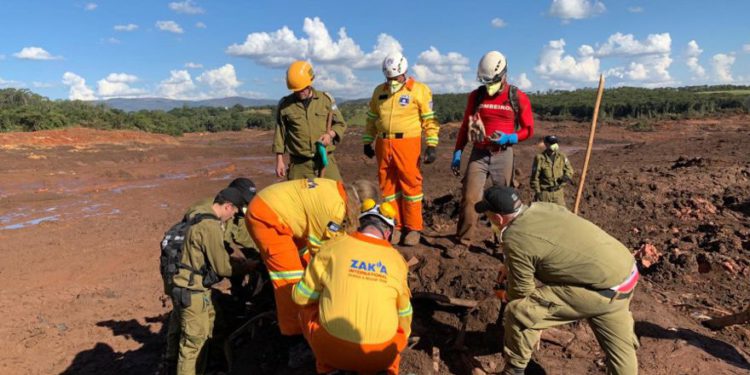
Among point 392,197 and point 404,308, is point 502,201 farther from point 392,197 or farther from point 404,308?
point 392,197

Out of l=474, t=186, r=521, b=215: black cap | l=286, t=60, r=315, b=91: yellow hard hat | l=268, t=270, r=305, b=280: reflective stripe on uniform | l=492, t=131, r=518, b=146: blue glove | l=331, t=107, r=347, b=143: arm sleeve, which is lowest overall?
l=268, t=270, r=305, b=280: reflective stripe on uniform

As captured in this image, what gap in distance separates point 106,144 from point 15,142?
12.3 feet

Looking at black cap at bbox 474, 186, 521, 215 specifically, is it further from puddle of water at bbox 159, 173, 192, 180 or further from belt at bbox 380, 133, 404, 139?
puddle of water at bbox 159, 173, 192, 180

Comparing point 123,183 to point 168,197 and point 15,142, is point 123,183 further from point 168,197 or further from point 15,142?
point 15,142

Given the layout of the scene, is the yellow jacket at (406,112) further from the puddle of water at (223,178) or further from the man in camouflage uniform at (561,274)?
the puddle of water at (223,178)

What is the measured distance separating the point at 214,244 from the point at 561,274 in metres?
2.62

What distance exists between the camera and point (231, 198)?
13.2ft

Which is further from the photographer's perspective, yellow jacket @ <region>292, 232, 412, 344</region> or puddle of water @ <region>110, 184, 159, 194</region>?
puddle of water @ <region>110, 184, 159, 194</region>

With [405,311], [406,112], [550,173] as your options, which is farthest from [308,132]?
[550,173]

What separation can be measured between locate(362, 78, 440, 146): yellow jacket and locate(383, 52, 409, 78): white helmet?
16cm

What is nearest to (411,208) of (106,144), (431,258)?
(431,258)

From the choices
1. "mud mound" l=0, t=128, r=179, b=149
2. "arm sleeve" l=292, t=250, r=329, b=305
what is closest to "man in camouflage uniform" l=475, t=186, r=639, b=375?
"arm sleeve" l=292, t=250, r=329, b=305

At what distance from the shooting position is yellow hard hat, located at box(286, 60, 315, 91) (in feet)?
15.9

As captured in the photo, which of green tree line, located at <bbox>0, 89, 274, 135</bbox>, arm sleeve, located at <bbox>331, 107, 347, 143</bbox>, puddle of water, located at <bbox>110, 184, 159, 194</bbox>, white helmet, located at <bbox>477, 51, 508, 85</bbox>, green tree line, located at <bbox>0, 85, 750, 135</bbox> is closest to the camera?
white helmet, located at <bbox>477, 51, 508, 85</bbox>
